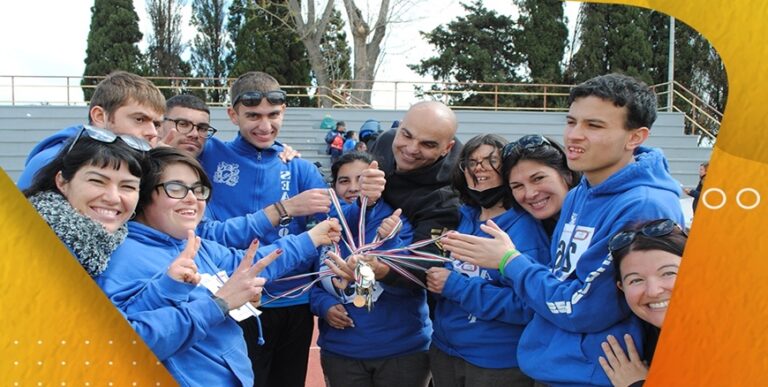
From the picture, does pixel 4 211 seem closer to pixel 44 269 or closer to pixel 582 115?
pixel 44 269

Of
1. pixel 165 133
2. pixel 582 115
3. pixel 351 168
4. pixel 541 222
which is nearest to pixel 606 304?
pixel 582 115

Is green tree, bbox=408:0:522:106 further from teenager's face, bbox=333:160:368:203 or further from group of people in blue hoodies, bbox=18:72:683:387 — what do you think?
teenager's face, bbox=333:160:368:203

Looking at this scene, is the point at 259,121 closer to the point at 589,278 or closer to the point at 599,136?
the point at 599,136

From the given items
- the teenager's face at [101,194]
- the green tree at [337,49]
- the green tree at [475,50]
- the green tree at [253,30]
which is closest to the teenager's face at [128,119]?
the green tree at [253,30]

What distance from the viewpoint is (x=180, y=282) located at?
167 centimetres

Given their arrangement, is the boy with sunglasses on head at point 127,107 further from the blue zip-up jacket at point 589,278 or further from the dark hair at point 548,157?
the blue zip-up jacket at point 589,278

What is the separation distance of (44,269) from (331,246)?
1.61 meters

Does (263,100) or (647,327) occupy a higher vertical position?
(263,100)

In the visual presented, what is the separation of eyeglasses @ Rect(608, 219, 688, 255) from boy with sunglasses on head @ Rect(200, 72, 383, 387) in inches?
58.2

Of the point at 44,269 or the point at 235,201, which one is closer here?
the point at 44,269

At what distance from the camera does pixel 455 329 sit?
8.66 ft

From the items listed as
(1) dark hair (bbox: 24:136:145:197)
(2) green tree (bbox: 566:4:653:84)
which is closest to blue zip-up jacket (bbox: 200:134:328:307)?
(1) dark hair (bbox: 24:136:145:197)

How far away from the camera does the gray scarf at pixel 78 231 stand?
4.87 feet

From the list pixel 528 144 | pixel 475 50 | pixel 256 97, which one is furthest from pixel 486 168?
pixel 256 97
